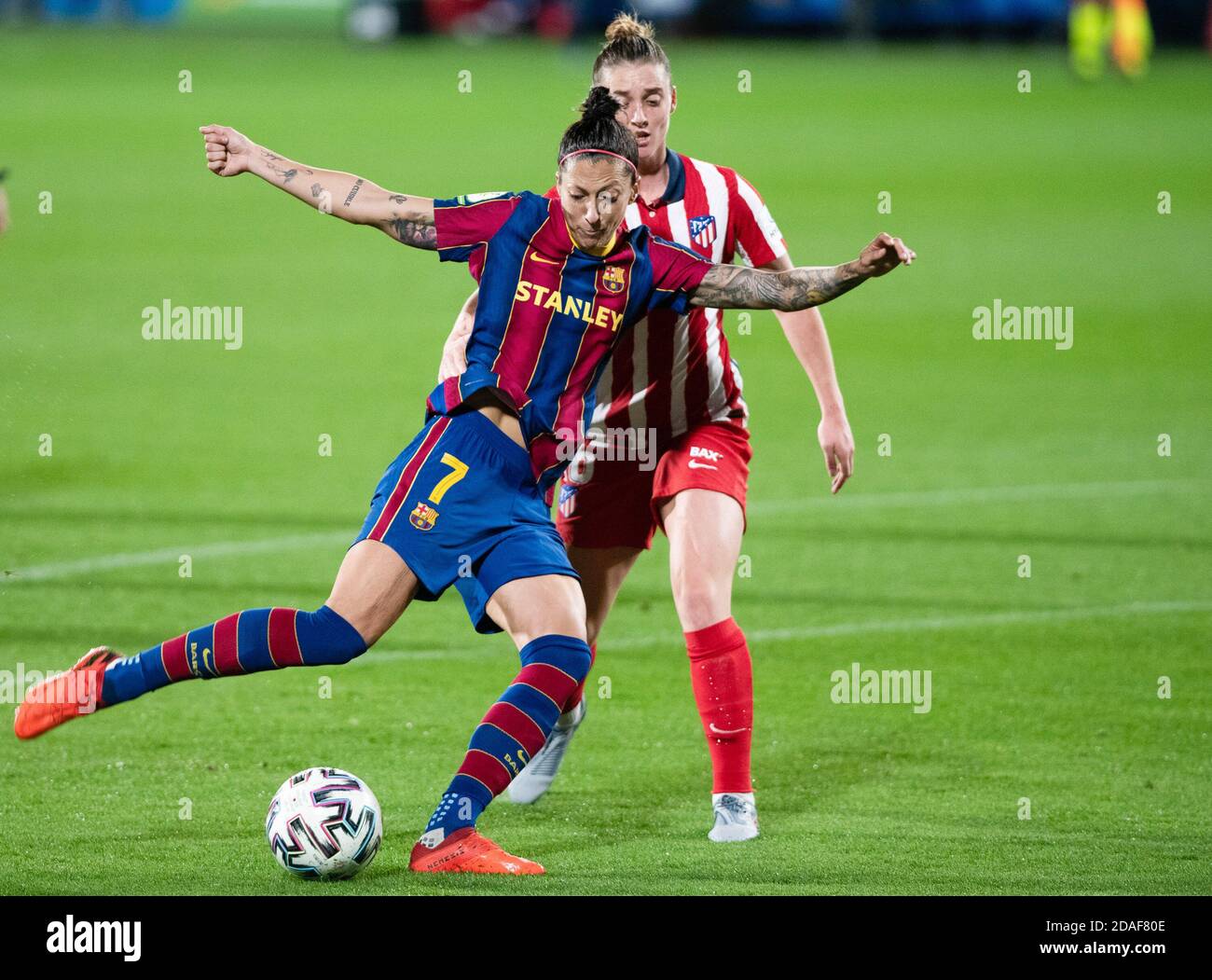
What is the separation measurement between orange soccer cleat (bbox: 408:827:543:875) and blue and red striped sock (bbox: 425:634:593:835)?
39mm

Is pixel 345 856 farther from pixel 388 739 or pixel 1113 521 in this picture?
pixel 1113 521

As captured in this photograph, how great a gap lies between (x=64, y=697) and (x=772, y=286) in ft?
7.63

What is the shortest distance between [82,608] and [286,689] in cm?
142

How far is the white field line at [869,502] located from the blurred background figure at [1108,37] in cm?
2490

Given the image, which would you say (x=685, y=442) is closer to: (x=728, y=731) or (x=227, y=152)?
(x=728, y=731)

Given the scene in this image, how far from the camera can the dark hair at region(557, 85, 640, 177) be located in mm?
5410

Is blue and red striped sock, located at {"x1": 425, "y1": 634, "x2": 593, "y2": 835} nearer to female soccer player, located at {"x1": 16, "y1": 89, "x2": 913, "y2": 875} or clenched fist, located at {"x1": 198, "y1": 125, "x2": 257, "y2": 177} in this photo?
female soccer player, located at {"x1": 16, "y1": 89, "x2": 913, "y2": 875}

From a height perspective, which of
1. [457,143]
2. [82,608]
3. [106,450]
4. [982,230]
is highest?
[457,143]

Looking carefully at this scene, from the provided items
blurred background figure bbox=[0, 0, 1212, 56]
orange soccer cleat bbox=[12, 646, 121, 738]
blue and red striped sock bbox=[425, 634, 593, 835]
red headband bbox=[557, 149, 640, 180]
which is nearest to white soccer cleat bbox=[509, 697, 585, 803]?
blue and red striped sock bbox=[425, 634, 593, 835]

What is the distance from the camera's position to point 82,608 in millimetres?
8500

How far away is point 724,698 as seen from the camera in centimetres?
591

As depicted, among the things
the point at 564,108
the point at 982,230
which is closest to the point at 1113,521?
the point at 982,230

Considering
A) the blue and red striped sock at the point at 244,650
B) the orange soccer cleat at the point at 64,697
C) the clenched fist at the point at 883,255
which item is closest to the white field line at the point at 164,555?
the orange soccer cleat at the point at 64,697

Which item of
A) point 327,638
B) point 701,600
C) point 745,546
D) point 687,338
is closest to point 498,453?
point 327,638
